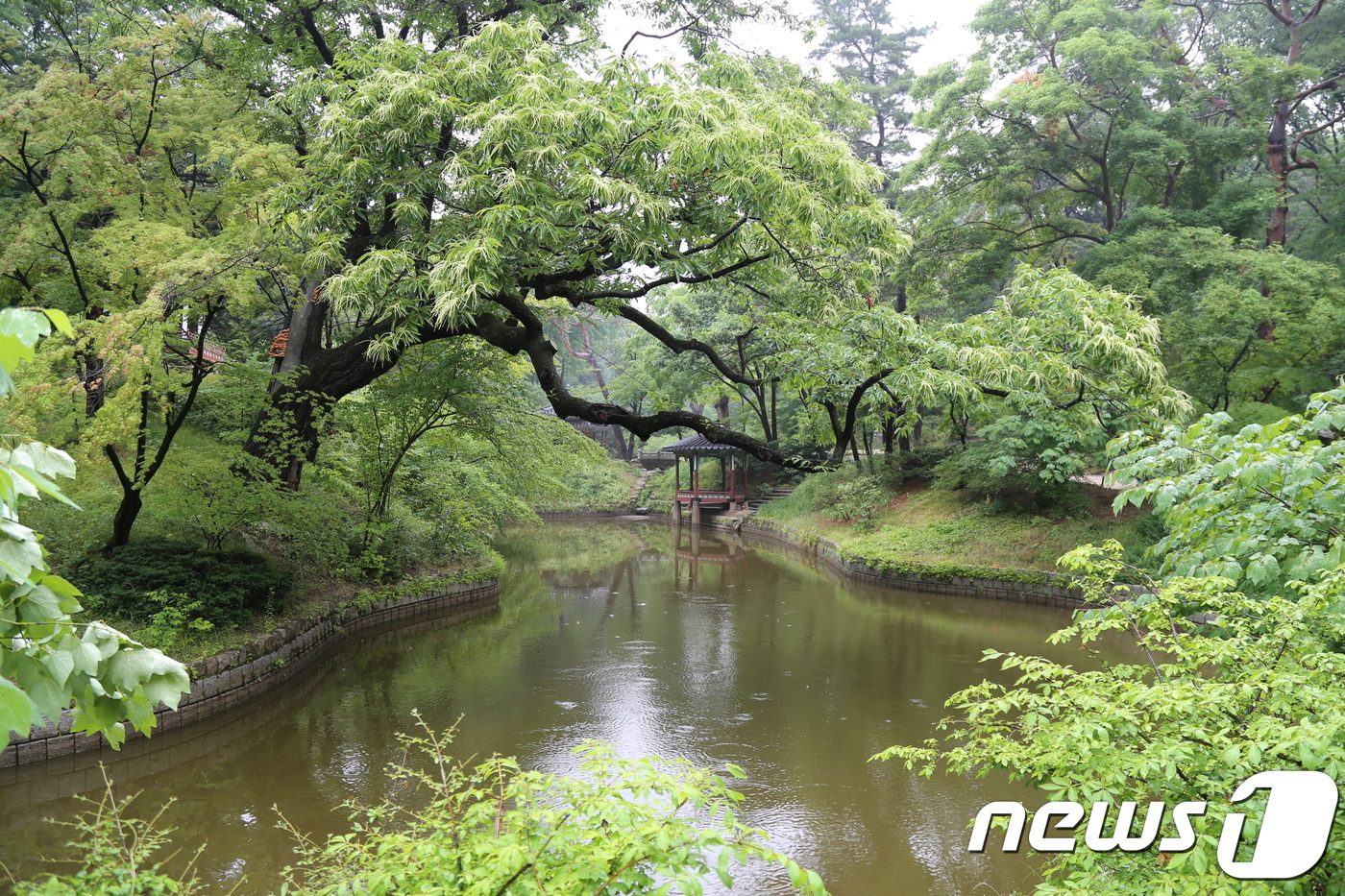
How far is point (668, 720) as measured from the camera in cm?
635

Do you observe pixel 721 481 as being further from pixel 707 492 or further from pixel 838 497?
pixel 838 497

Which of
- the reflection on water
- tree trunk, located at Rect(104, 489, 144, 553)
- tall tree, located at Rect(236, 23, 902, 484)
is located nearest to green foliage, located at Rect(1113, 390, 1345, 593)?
the reflection on water

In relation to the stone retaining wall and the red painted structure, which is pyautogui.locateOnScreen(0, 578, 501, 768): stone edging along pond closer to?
the stone retaining wall

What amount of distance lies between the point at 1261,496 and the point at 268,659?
729 cm

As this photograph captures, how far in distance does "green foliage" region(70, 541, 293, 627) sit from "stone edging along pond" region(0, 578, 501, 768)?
368 millimetres

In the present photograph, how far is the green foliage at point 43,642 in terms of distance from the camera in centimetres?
128

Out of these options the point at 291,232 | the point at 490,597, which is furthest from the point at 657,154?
the point at 490,597

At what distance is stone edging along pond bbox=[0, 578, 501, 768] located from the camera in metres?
5.20

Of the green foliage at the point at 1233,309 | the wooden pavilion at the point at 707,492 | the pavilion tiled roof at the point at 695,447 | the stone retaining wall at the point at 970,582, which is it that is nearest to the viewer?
the green foliage at the point at 1233,309

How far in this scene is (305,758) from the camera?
5.56m

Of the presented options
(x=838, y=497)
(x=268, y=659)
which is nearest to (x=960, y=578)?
(x=838, y=497)

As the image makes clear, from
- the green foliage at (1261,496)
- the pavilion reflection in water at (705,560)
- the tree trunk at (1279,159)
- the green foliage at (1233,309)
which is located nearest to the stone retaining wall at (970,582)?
the pavilion reflection in water at (705,560)

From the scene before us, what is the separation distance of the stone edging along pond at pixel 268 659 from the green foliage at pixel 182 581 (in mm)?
368

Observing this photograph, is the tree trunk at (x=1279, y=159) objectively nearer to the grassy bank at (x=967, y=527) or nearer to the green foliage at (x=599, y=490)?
the grassy bank at (x=967, y=527)
